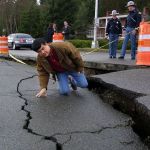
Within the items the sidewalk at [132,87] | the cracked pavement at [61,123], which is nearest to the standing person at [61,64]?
the cracked pavement at [61,123]

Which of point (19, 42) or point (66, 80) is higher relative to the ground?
point (66, 80)

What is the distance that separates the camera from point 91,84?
29.6 ft

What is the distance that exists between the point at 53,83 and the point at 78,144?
4800mm

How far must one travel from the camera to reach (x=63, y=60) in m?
7.59

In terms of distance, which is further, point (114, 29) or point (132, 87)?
point (114, 29)

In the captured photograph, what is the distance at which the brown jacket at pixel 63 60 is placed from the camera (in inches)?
294

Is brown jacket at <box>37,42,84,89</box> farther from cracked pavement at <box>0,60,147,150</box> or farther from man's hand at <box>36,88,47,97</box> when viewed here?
cracked pavement at <box>0,60,147,150</box>

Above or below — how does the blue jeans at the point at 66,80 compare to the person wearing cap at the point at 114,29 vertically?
below

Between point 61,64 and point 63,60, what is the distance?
11 cm

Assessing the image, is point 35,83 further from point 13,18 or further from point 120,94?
point 13,18

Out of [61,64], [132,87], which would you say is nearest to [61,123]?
[132,87]

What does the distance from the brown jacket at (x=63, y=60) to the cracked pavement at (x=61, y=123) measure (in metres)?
0.42

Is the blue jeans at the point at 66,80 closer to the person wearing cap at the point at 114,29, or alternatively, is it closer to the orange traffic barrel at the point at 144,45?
the orange traffic barrel at the point at 144,45

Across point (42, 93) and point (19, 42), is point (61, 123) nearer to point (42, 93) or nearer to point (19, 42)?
point (42, 93)
